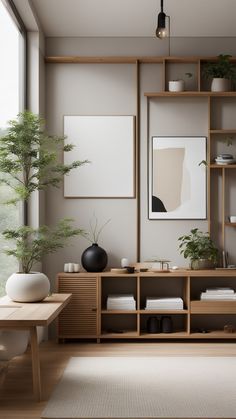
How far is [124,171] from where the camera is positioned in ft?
20.8

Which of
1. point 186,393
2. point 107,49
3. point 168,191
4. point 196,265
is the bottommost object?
point 186,393

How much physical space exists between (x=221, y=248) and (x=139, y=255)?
82 cm

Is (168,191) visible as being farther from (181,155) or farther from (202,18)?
(202,18)

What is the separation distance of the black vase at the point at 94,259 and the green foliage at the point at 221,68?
2029 millimetres

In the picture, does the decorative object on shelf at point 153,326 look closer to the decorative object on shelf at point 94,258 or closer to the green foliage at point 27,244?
the decorative object on shelf at point 94,258

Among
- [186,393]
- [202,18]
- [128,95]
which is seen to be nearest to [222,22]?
[202,18]

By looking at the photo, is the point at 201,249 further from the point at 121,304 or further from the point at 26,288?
the point at 26,288

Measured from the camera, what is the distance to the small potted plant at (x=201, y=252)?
6062mm

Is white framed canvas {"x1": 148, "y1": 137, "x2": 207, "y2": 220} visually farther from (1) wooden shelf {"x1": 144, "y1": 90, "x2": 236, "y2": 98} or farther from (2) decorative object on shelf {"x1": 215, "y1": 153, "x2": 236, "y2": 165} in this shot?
(1) wooden shelf {"x1": 144, "y1": 90, "x2": 236, "y2": 98}

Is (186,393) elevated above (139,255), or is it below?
below

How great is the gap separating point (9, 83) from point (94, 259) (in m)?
1.79

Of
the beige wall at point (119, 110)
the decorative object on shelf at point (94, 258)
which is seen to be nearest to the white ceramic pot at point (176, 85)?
the beige wall at point (119, 110)


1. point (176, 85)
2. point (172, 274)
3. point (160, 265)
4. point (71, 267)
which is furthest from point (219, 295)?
point (176, 85)

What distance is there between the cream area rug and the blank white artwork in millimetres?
1794
